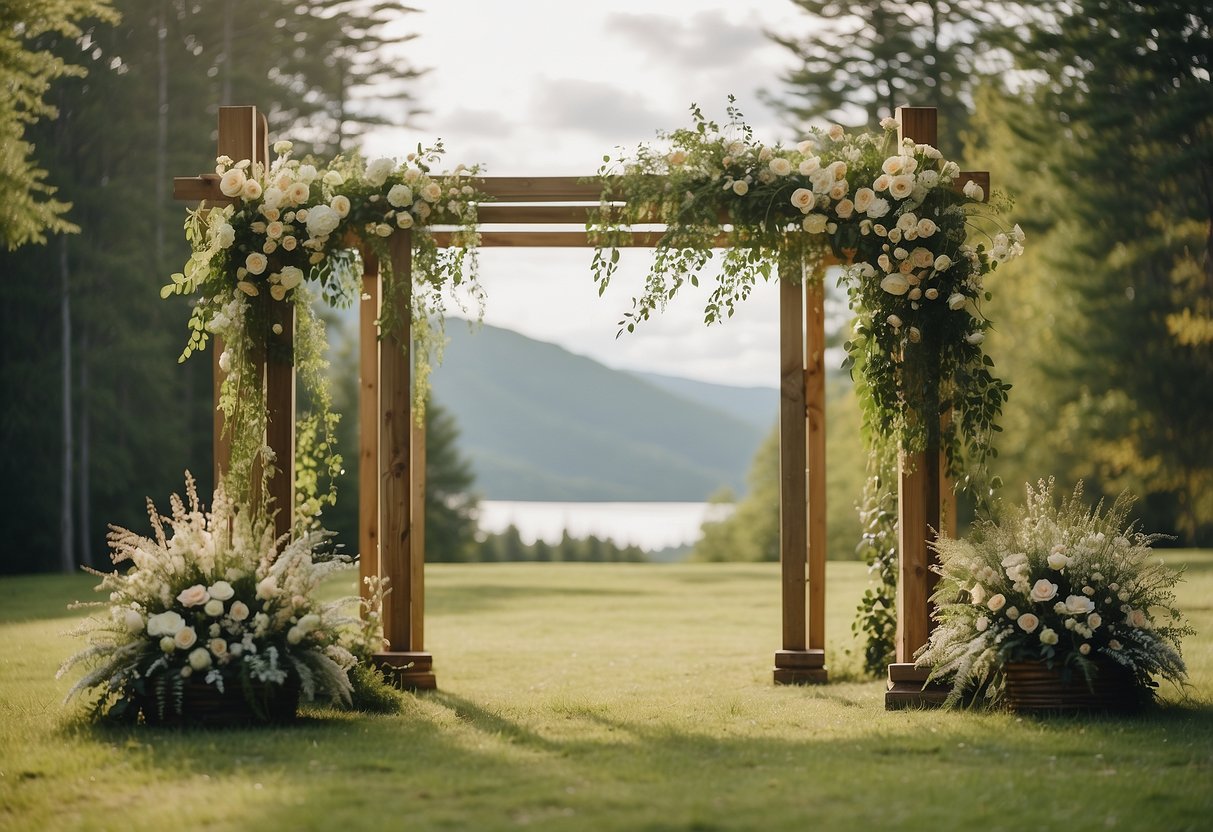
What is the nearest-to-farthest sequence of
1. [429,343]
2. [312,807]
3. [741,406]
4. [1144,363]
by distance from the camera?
[312,807] < [429,343] < [1144,363] < [741,406]

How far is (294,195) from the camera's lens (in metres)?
6.05

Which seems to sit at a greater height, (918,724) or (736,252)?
(736,252)

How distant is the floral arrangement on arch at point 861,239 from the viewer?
19.6 ft

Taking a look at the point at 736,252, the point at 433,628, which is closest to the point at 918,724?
the point at 736,252

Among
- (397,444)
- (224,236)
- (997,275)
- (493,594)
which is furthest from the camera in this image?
(997,275)

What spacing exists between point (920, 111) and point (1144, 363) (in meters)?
15.2

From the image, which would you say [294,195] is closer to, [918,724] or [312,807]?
[312,807]

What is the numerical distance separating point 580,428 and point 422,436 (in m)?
71.3

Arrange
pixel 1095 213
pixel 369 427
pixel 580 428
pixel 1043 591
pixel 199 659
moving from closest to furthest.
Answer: pixel 199 659 → pixel 1043 591 → pixel 369 427 → pixel 1095 213 → pixel 580 428

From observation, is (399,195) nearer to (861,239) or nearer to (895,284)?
(861,239)

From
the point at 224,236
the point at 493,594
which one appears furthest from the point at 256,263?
the point at 493,594

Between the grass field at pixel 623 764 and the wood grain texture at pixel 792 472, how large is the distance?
0.56m

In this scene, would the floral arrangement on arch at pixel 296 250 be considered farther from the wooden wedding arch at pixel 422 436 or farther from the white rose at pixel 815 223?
the white rose at pixel 815 223

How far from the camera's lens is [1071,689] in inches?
216
